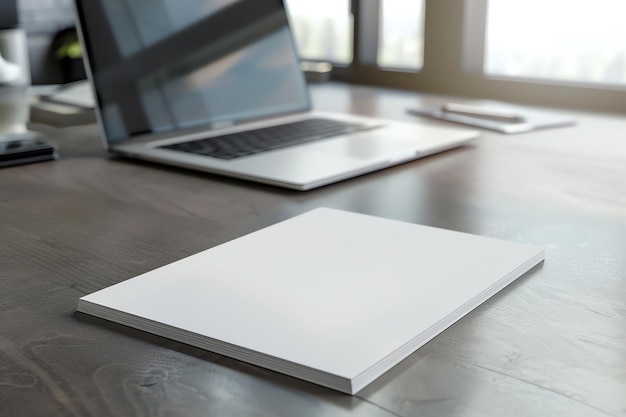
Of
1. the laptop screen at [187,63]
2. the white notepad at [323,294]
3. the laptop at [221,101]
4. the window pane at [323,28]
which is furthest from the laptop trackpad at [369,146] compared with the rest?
the window pane at [323,28]

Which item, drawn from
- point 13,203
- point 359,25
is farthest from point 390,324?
point 359,25

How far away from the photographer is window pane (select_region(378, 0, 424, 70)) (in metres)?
2.12

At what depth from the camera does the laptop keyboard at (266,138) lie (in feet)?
3.71

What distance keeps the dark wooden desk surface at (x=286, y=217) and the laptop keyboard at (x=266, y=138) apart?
61 millimetres

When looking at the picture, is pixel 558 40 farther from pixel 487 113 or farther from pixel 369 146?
pixel 369 146

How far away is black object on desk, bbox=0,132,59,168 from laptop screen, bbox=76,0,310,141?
0.10 meters

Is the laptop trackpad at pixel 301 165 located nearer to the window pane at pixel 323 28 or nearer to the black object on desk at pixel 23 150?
the black object on desk at pixel 23 150

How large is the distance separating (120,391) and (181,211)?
0.43 m

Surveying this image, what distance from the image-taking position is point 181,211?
91 cm

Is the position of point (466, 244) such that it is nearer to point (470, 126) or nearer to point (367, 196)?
point (367, 196)

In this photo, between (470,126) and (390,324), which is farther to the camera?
(470,126)

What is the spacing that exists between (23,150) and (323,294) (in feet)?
2.32

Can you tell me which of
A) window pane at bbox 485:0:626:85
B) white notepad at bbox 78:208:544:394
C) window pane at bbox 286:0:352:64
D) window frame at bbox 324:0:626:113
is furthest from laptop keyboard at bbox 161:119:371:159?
window pane at bbox 286:0:352:64

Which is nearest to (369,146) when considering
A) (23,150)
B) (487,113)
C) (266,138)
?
(266,138)
